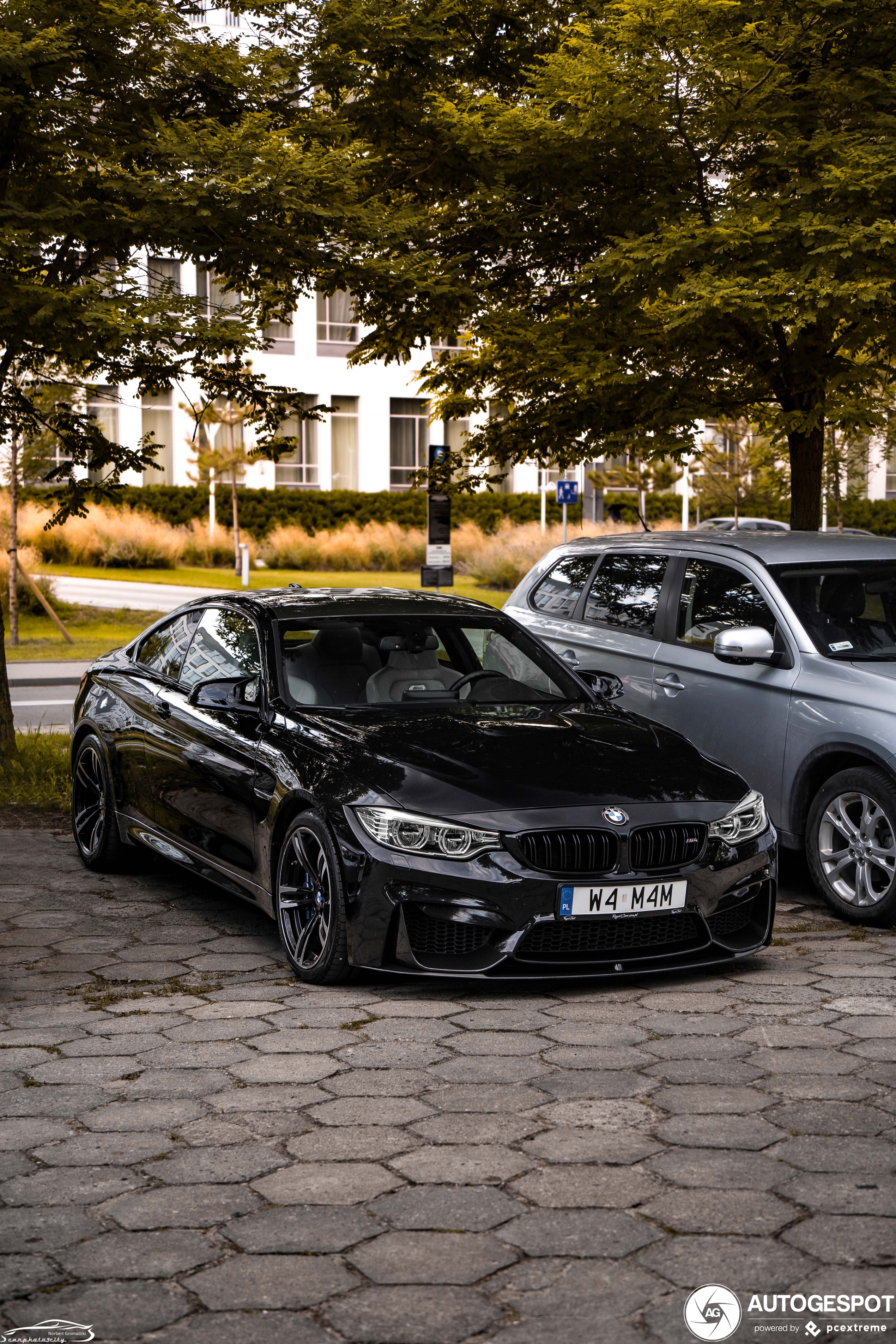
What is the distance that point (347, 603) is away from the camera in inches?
278

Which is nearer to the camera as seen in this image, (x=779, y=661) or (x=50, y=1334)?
(x=50, y=1334)

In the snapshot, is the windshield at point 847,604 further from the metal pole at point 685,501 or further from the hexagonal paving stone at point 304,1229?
the metal pole at point 685,501

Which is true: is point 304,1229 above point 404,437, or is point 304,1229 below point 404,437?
below

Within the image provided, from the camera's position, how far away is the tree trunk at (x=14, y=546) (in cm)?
2292

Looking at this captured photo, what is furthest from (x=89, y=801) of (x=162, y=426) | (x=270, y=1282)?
(x=162, y=426)

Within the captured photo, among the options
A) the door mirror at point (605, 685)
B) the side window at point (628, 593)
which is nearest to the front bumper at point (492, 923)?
the door mirror at point (605, 685)

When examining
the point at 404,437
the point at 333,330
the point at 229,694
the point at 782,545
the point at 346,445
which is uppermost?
the point at 333,330

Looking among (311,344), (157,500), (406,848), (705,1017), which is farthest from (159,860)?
(311,344)

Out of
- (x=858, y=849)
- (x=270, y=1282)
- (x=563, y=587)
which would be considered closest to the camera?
(x=270, y=1282)

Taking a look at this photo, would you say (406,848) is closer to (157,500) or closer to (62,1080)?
(62,1080)

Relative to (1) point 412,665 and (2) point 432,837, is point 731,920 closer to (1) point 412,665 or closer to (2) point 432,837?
(2) point 432,837

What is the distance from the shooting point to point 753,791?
6.00 m

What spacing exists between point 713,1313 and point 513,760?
2886 mm

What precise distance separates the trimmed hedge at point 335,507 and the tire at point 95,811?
36634 mm
